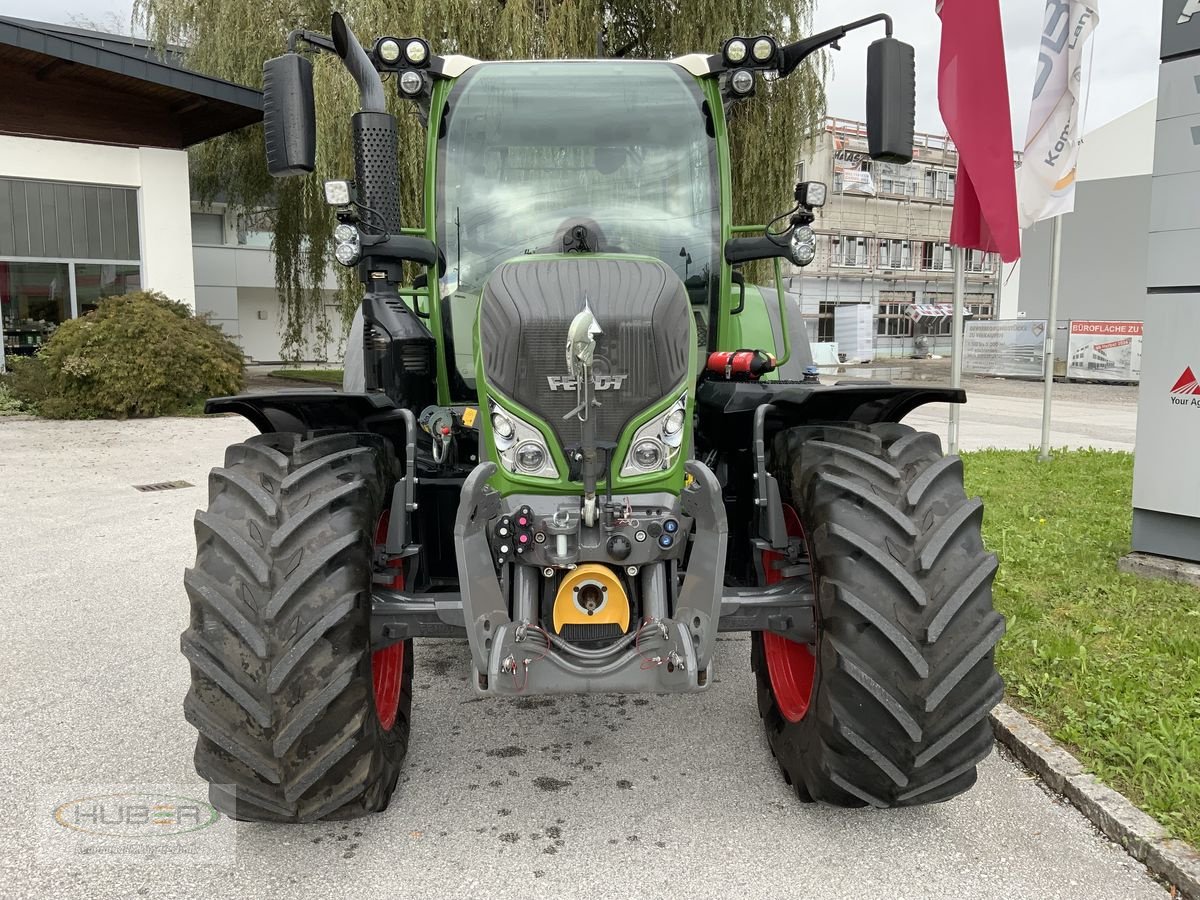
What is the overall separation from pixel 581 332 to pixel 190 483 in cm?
797

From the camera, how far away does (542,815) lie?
10.2ft

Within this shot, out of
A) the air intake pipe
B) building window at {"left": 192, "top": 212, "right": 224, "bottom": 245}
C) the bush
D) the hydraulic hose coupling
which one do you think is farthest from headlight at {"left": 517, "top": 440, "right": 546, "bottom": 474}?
building window at {"left": 192, "top": 212, "right": 224, "bottom": 245}

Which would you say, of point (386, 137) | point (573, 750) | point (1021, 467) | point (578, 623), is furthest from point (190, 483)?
point (1021, 467)

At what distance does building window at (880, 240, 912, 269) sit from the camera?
44531 mm

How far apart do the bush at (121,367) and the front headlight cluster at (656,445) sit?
1297cm

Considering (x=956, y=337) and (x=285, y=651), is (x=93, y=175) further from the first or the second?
(x=285, y=651)

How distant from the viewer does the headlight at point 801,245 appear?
12.3ft

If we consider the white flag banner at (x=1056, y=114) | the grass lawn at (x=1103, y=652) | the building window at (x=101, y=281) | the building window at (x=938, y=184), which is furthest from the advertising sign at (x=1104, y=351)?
the building window at (x=938, y=184)

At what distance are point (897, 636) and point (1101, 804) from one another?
3.51 ft

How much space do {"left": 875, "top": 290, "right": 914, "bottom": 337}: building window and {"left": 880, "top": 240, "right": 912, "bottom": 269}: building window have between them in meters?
1.24

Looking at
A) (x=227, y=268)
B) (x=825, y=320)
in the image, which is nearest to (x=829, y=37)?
(x=227, y=268)

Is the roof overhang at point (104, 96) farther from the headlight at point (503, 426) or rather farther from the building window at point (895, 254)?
the building window at point (895, 254)

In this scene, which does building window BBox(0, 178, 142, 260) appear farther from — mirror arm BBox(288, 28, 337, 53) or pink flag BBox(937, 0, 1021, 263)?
pink flag BBox(937, 0, 1021, 263)

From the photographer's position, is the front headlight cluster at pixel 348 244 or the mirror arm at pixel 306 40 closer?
the mirror arm at pixel 306 40
